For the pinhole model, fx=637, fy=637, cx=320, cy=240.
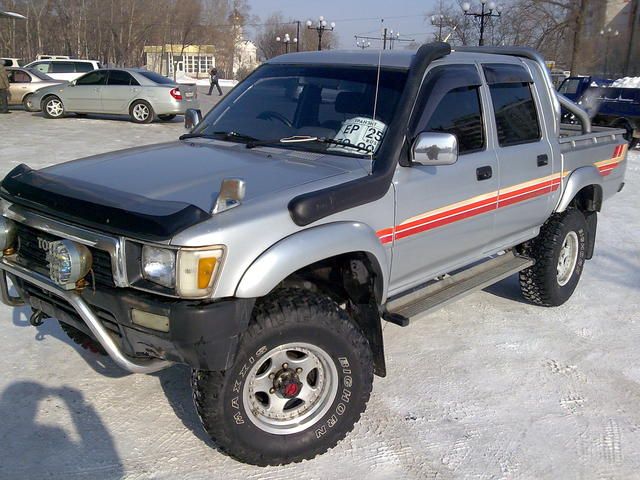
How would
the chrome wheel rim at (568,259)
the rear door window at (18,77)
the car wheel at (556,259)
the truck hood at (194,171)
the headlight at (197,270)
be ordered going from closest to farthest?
the headlight at (197,270) < the truck hood at (194,171) < the car wheel at (556,259) < the chrome wheel rim at (568,259) < the rear door window at (18,77)

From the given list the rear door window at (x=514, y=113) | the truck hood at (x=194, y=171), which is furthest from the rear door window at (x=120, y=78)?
the rear door window at (x=514, y=113)

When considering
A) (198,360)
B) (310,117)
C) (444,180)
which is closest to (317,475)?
(198,360)

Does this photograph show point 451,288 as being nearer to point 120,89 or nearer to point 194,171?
point 194,171

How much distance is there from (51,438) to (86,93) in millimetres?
16250

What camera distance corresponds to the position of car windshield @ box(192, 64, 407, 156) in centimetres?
372

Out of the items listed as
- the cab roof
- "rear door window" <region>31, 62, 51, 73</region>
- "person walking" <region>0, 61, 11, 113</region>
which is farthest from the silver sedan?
the cab roof

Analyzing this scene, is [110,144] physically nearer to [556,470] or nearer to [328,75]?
[328,75]

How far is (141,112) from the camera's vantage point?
17859 mm

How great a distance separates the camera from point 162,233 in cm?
264

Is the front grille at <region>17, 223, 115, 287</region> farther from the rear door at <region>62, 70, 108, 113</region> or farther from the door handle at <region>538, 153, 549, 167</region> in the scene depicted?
the rear door at <region>62, 70, 108, 113</region>

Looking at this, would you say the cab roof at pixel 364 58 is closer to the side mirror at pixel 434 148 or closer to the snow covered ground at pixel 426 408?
the side mirror at pixel 434 148

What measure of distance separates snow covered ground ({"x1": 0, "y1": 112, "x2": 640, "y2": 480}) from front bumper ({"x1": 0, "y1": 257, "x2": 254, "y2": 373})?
2.02 ft

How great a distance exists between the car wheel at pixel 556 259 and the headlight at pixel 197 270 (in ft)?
10.8

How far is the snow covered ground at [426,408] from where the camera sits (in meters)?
3.17
